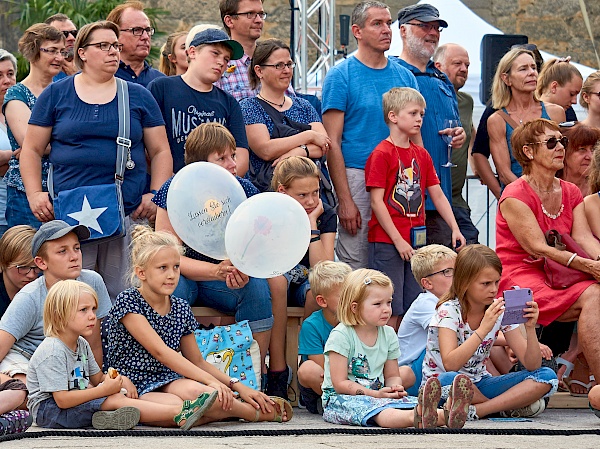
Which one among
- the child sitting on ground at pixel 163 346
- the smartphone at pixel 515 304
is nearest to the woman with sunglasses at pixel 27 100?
the child sitting on ground at pixel 163 346

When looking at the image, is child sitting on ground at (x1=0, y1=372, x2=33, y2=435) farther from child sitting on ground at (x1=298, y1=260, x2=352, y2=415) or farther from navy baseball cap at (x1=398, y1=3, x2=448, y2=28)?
navy baseball cap at (x1=398, y1=3, x2=448, y2=28)

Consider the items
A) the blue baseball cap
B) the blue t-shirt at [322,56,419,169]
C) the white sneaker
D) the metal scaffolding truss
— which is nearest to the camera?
the white sneaker

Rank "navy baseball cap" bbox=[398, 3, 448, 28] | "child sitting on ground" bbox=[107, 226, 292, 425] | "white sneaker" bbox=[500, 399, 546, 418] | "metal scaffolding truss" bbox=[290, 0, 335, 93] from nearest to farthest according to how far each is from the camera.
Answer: "child sitting on ground" bbox=[107, 226, 292, 425] → "white sneaker" bbox=[500, 399, 546, 418] → "navy baseball cap" bbox=[398, 3, 448, 28] → "metal scaffolding truss" bbox=[290, 0, 335, 93]

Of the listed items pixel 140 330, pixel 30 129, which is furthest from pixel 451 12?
pixel 140 330

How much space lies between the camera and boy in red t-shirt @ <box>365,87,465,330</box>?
657cm

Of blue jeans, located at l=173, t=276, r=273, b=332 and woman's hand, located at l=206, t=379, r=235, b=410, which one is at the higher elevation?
blue jeans, located at l=173, t=276, r=273, b=332

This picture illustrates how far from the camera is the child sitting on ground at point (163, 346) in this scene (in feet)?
17.0

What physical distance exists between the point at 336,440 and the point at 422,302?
149 cm

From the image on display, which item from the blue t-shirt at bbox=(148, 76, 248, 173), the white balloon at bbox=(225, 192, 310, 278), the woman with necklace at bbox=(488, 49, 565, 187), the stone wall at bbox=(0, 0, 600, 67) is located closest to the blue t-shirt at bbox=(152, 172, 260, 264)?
the white balloon at bbox=(225, 192, 310, 278)

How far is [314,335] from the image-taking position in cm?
586

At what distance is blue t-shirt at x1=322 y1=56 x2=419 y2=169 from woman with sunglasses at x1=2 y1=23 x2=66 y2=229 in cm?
165

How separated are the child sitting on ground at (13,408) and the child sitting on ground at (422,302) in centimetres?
202

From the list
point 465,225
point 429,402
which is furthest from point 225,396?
point 465,225

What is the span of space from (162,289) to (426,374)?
4.57 feet
